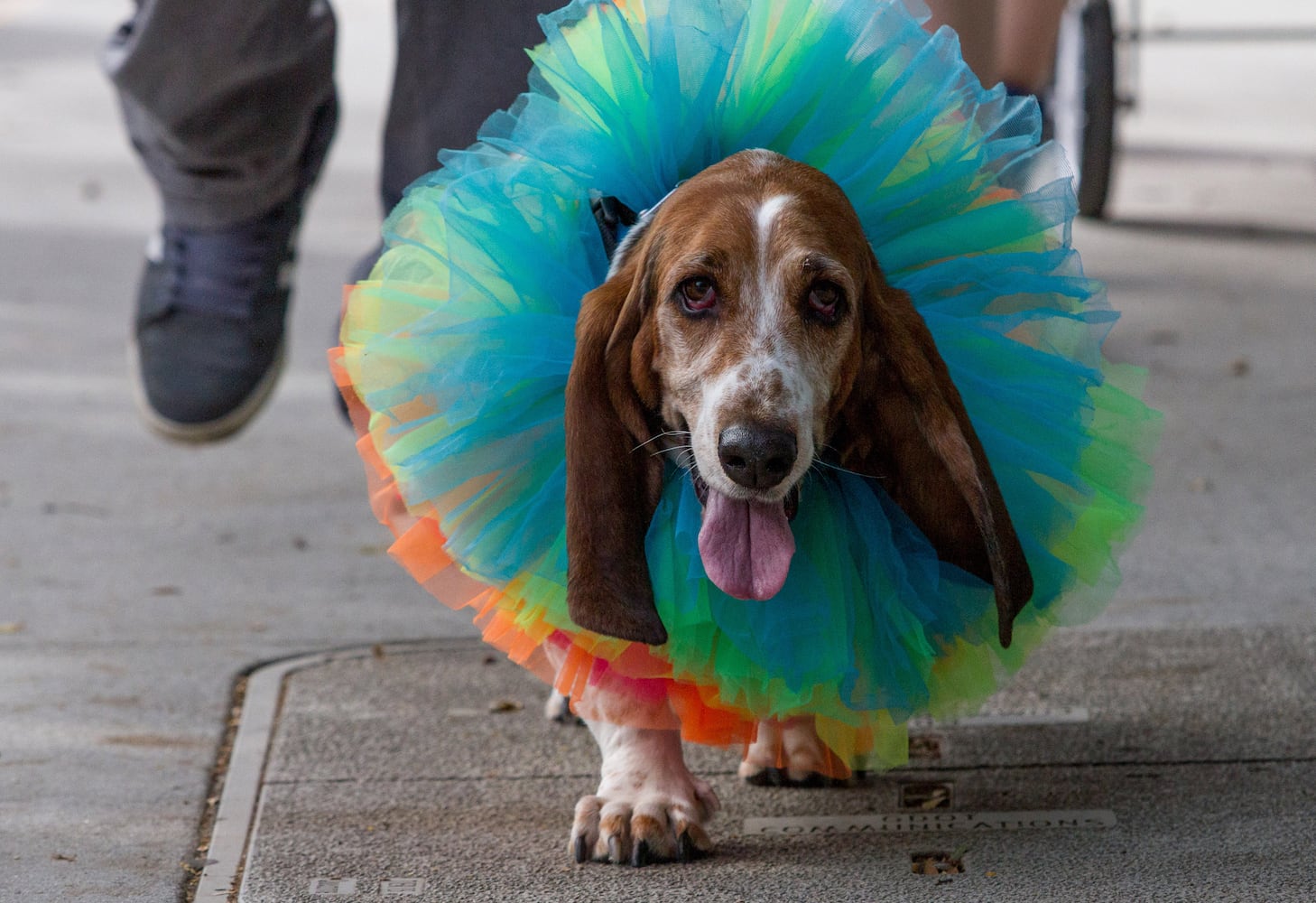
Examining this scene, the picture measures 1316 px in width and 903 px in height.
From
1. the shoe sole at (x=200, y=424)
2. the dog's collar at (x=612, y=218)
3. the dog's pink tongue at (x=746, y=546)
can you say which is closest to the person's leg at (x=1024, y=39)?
the shoe sole at (x=200, y=424)

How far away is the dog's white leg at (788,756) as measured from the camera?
2805 millimetres

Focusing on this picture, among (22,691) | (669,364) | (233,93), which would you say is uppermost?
(669,364)

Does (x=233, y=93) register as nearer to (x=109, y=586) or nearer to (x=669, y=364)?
(x=109, y=586)

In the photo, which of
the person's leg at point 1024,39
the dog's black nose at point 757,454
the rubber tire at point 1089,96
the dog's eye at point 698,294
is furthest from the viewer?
the rubber tire at point 1089,96

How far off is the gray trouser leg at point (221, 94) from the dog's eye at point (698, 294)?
1.89m

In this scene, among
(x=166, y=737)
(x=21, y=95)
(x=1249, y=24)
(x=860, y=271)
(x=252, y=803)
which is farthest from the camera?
(x=1249, y=24)

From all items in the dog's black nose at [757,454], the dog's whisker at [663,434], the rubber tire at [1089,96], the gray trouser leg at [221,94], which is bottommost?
the rubber tire at [1089,96]

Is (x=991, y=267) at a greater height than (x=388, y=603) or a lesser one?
greater

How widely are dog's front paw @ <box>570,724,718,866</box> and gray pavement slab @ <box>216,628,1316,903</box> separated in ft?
0.13

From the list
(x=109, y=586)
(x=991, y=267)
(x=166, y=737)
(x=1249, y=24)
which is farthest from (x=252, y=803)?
(x=1249, y=24)

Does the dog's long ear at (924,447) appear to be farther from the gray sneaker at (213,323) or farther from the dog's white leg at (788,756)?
the gray sneaker at (213,323)

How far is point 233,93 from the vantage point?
381 centimetres

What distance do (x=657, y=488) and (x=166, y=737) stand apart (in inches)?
46.4

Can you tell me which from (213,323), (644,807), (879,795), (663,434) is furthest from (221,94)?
(879,795)
